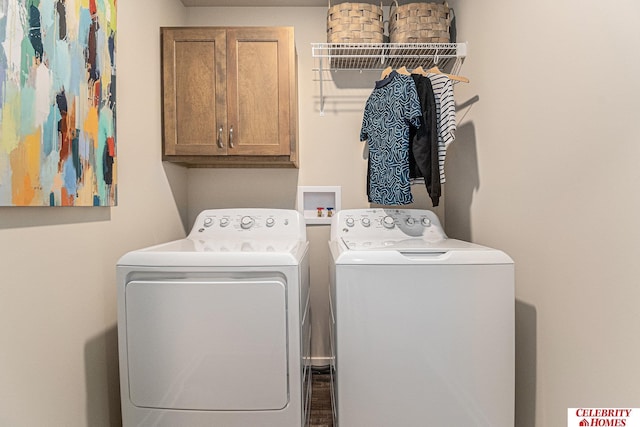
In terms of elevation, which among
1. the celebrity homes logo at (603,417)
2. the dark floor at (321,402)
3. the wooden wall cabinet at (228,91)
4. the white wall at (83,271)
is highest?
the wooden wall cabinet at (228,91)

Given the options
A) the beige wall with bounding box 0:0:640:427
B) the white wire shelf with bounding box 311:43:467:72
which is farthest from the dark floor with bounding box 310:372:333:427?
the white wire shelf with bounding box 311:43:467:72

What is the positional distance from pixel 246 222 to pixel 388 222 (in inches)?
32.6

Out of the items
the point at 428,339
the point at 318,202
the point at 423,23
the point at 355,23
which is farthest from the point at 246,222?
the point at 423,23

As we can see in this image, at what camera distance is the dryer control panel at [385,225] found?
78.3 inches

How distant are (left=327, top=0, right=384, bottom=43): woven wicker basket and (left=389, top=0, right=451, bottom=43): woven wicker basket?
5.5 inches

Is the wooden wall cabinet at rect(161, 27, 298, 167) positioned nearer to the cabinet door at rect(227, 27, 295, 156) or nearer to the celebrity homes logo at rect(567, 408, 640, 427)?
the cabinet door at rect(227, 27, 295, 156)

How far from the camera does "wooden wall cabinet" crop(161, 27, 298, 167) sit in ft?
6.40

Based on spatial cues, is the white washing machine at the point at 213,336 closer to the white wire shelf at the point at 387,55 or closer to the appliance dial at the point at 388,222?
the appliance dial at the point at 388,222

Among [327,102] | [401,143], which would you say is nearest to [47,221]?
[401,143]

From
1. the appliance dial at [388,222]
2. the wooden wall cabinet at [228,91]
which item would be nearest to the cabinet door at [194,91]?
the wooden wall cabinet at [228,91]

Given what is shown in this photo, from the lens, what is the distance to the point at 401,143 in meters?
1.76

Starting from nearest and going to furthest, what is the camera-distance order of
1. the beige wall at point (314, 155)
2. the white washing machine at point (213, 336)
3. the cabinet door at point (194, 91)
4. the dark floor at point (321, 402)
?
the white washing machine at point (213, 336)
the dark floor at point (321, 402)
the cabinet door at point (194, 91)
the beige wall at point (314, 155)

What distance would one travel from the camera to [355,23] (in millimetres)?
1989

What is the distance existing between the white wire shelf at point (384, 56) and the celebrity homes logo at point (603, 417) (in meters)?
1.76
